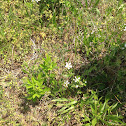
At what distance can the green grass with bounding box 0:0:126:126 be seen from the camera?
2.22 m

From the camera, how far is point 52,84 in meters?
2.38

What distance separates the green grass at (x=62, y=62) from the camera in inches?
87.6

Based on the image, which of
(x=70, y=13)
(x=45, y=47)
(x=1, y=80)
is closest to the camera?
(x=1, y=80)

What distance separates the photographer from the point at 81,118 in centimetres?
224

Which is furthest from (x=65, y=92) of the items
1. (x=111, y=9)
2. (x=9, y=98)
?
(x=111, y=9)

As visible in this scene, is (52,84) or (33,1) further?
(33,1)

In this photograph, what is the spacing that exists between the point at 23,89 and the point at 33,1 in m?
1.74

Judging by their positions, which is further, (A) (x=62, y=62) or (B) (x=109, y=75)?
(A) (x=62, y=62)

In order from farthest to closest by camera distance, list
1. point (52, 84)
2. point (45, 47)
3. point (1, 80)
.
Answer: point (45, 47) < point (1, 80) < point (52, 84)

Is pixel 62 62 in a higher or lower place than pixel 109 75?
higher

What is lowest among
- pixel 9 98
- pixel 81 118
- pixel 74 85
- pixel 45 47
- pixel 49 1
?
pixel 81 118

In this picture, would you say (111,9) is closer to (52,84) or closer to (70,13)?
(70,13)

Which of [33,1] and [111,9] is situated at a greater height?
[33,1]

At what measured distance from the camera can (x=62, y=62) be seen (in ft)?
8.68
